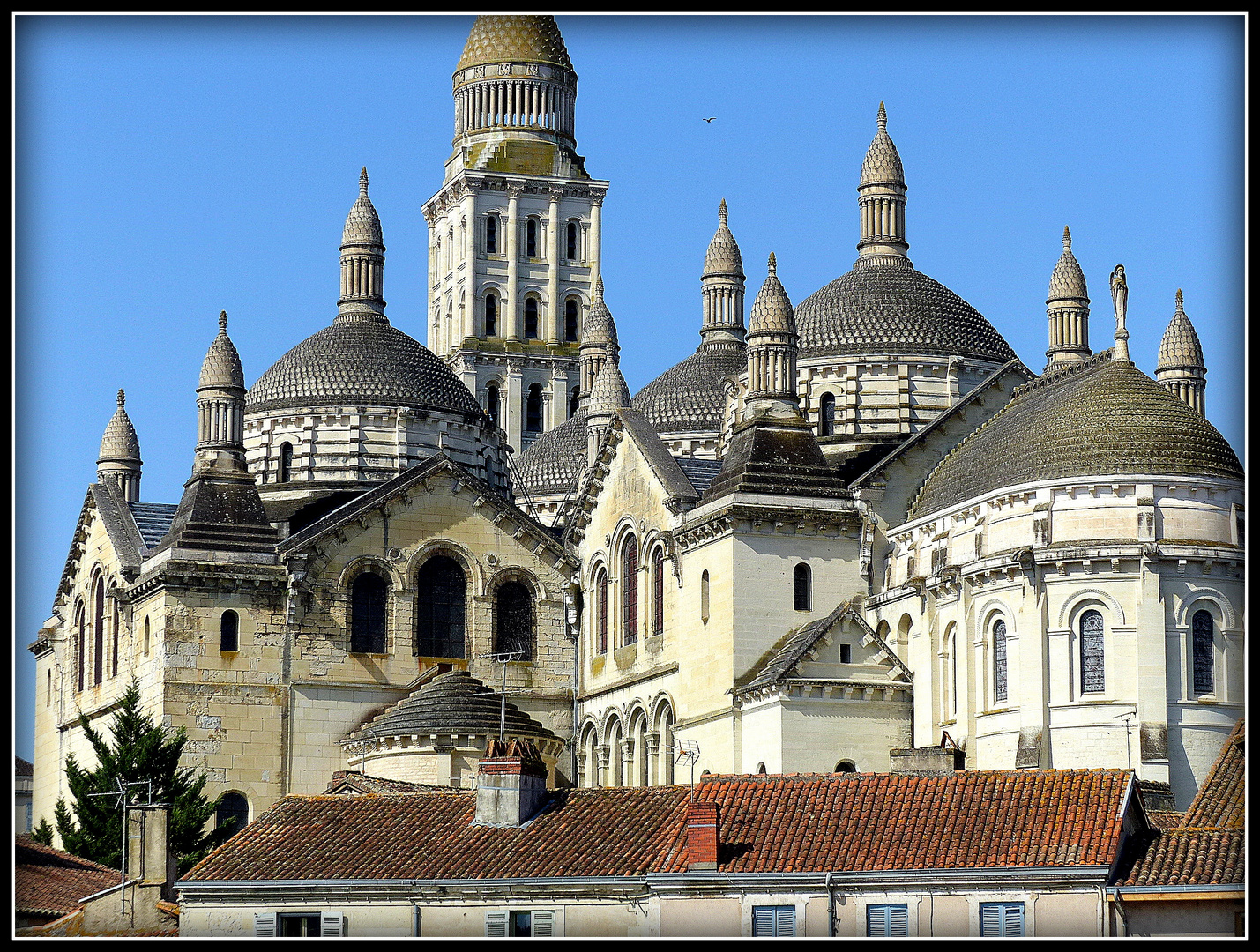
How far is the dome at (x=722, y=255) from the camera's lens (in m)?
88.5

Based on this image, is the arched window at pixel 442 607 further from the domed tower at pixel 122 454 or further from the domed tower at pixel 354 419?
the domed tower at pixel 122 454

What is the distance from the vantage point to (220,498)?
2788 inches

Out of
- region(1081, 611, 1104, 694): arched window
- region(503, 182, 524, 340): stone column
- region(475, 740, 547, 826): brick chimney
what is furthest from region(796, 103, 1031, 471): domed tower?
region(503, 182, 524, 340): stone column

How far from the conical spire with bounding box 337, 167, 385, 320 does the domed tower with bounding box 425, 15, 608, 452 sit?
1216 inches

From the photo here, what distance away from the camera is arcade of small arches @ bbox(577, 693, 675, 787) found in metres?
68.0

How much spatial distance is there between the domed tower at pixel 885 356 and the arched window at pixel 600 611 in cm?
725

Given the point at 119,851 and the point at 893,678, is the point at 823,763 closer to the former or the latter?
the point at 893,678

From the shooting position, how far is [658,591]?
69.4 metres

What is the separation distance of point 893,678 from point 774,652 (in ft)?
9.25

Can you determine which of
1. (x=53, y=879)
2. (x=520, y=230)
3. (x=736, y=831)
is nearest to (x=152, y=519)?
(x=53, y=879)

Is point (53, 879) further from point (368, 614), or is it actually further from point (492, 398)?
point (492, 398)

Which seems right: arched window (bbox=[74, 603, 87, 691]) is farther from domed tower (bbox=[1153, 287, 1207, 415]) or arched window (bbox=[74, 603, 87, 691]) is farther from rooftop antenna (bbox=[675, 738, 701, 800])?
domed tower (bbox=[1153, 287, 1207, 415])

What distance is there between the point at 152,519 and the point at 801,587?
2126 centimetres

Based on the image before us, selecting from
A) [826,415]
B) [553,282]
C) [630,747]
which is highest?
[553,282]
